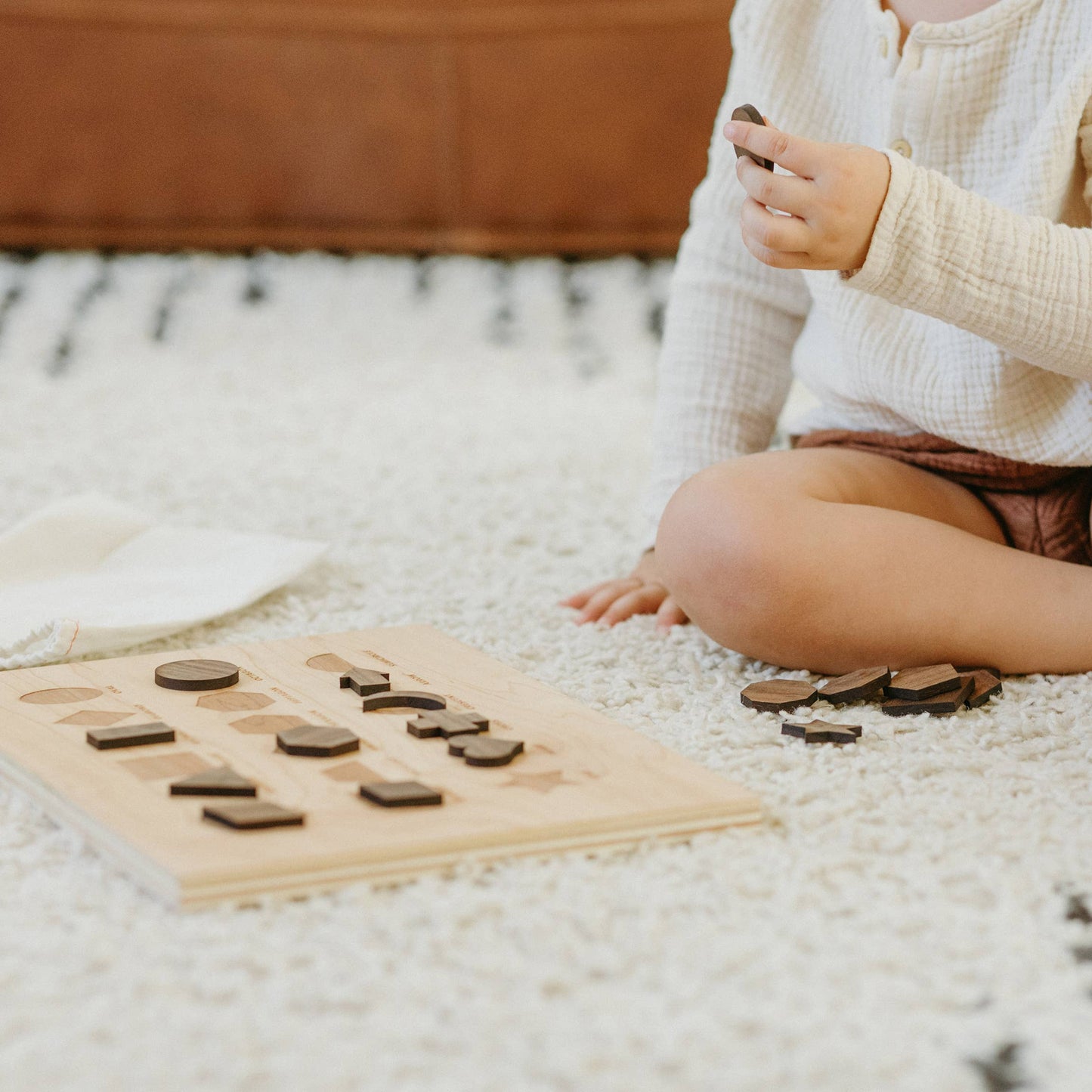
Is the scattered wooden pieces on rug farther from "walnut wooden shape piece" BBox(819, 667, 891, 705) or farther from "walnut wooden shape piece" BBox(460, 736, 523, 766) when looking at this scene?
"walnut wooden shape piece" BBox(819, 667, 891, 705)

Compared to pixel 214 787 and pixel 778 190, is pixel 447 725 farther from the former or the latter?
pixel 778 190

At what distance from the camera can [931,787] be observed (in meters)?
0.59

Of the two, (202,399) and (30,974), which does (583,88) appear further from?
(30,974)

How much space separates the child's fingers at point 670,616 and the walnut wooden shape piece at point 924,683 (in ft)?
0.49

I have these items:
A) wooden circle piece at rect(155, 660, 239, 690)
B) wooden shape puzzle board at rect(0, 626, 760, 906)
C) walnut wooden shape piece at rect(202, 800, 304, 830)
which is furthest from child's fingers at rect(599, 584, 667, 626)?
walnut wooden shape piece at rect(202, 800, 304, 830)

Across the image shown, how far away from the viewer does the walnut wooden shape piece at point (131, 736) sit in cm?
58

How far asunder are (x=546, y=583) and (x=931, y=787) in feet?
1.21

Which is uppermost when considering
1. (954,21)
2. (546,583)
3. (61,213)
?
(954,21)

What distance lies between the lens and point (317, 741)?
22.7 inches

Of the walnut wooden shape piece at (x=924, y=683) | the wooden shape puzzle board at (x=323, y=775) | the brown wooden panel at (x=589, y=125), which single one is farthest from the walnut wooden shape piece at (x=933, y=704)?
the brown wooden panel at (x=589, y=125)

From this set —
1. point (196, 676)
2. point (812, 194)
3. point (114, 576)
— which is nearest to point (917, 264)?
point (812, 194)

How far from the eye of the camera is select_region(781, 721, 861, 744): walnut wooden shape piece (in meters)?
0.64

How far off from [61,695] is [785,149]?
408mm

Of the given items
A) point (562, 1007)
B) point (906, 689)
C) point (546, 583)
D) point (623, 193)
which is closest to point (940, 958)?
point (562, 1007)
